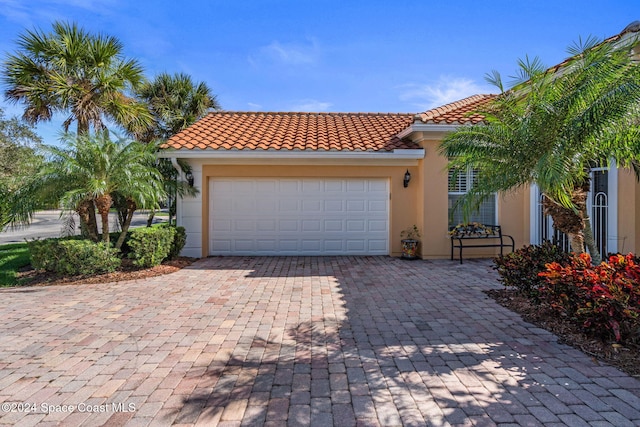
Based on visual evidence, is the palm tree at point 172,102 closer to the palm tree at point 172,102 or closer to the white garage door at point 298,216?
the palm tree at point 172,102

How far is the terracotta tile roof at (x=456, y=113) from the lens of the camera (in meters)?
8.85

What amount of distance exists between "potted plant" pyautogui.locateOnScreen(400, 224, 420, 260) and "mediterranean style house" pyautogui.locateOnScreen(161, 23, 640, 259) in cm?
19

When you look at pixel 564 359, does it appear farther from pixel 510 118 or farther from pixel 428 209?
pixel 428 209

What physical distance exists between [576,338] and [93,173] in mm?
8682

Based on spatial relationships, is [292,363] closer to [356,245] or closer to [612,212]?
[356,245]

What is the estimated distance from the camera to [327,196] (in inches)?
393

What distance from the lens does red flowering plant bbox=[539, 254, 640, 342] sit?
352 centimetres

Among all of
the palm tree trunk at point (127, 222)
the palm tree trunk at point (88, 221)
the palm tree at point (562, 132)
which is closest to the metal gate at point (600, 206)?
the palm tree at point (562, 132)

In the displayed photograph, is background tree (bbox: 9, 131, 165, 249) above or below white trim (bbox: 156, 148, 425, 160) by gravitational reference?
below

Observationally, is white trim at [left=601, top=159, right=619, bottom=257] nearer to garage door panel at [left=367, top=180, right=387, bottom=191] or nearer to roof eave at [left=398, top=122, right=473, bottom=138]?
roof eave at [left=398, top=122, right=473, bottom=138]

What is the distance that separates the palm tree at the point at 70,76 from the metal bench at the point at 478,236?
30.8 feet

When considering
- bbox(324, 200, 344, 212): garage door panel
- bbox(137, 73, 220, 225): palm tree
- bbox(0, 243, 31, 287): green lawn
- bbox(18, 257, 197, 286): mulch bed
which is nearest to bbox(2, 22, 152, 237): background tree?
bbox(18, 257, 197, 286): mulch bed

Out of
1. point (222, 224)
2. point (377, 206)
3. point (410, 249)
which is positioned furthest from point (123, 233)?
point (410, 249)

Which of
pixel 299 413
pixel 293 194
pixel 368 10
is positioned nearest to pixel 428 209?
pixel 293 194
